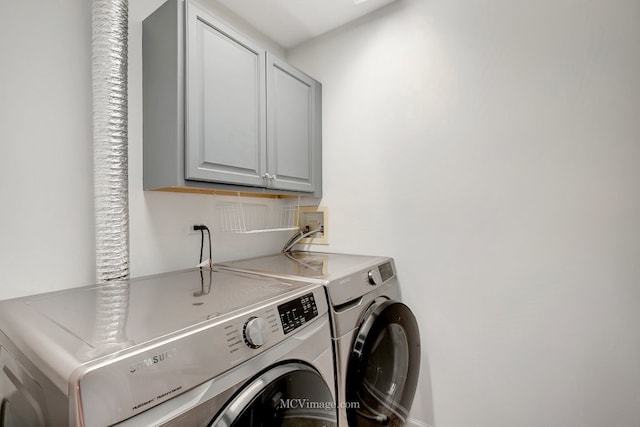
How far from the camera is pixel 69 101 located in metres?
1.13

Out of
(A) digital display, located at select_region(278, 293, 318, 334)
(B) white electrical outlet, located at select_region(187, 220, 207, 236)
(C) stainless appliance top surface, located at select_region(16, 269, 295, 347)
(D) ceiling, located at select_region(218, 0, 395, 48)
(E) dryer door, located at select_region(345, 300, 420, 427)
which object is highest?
(D) ceiling, located at select_region(218, 0, 395, 48)

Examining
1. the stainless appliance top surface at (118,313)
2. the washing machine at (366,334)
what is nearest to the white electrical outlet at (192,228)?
the washing machine at (366,334)

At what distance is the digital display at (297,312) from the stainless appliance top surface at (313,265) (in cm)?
13

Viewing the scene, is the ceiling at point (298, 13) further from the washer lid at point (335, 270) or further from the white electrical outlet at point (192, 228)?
the washer lid at point (335, 270)

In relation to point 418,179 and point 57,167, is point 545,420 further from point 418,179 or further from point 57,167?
point 57,167

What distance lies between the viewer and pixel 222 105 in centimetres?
130

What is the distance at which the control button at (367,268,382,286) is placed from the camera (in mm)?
1374

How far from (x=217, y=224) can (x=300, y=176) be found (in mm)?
568

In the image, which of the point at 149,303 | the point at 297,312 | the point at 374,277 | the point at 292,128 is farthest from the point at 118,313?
the point at 292,128

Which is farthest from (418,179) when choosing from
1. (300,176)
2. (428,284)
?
(300,176)

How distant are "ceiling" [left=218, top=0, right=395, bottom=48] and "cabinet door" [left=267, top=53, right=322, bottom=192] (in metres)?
0.34

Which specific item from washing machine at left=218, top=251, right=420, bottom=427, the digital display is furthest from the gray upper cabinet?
the digital display

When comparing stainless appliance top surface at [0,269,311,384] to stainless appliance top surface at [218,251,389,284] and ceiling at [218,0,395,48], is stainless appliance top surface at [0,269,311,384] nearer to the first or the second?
stainless appliance top surface at [218,251,389,284]

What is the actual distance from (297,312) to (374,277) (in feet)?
1.93
